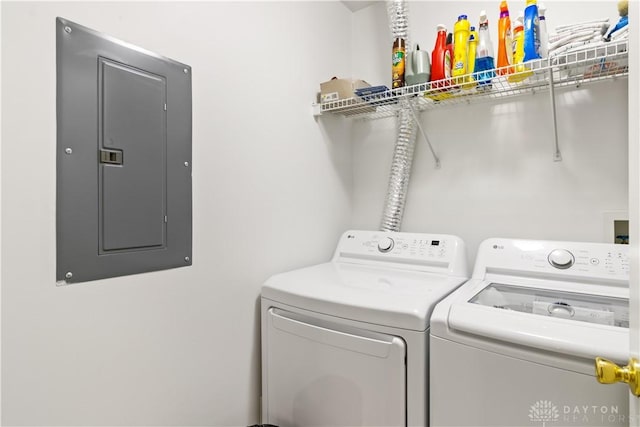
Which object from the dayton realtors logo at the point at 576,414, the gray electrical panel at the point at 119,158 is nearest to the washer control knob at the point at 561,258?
the dayton realtors logo at the point at 576,414

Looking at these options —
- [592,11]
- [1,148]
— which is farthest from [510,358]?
[592,11]

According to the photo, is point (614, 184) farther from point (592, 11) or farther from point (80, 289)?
point (80, 289)

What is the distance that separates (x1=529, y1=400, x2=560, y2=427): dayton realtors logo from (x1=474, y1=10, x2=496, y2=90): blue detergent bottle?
3.72 ft

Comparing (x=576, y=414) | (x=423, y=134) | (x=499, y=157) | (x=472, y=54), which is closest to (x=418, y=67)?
(x=472, y=54)

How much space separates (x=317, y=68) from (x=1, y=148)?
1438mm

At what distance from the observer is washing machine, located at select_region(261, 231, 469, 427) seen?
1.08 meters

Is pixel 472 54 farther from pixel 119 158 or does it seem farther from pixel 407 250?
pixel 119 158

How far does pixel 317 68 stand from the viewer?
6.26 feet

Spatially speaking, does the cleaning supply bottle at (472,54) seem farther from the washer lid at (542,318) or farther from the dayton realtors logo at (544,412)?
the dayton realtors logo at (544,412)

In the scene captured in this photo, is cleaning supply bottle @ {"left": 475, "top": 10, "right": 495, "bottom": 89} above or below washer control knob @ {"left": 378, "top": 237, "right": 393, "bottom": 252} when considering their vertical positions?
above

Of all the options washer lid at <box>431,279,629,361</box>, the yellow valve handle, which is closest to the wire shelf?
washer lid at <box>431,279,629,361</box>

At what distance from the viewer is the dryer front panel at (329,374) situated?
109cm

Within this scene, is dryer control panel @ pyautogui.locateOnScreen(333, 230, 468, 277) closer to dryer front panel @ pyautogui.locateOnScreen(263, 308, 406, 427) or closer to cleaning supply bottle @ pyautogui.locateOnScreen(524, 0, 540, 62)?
dryer front panel @ pyautogui.locateOnScreen(263, 308, 406, 427)

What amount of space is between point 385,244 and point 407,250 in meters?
0.12
